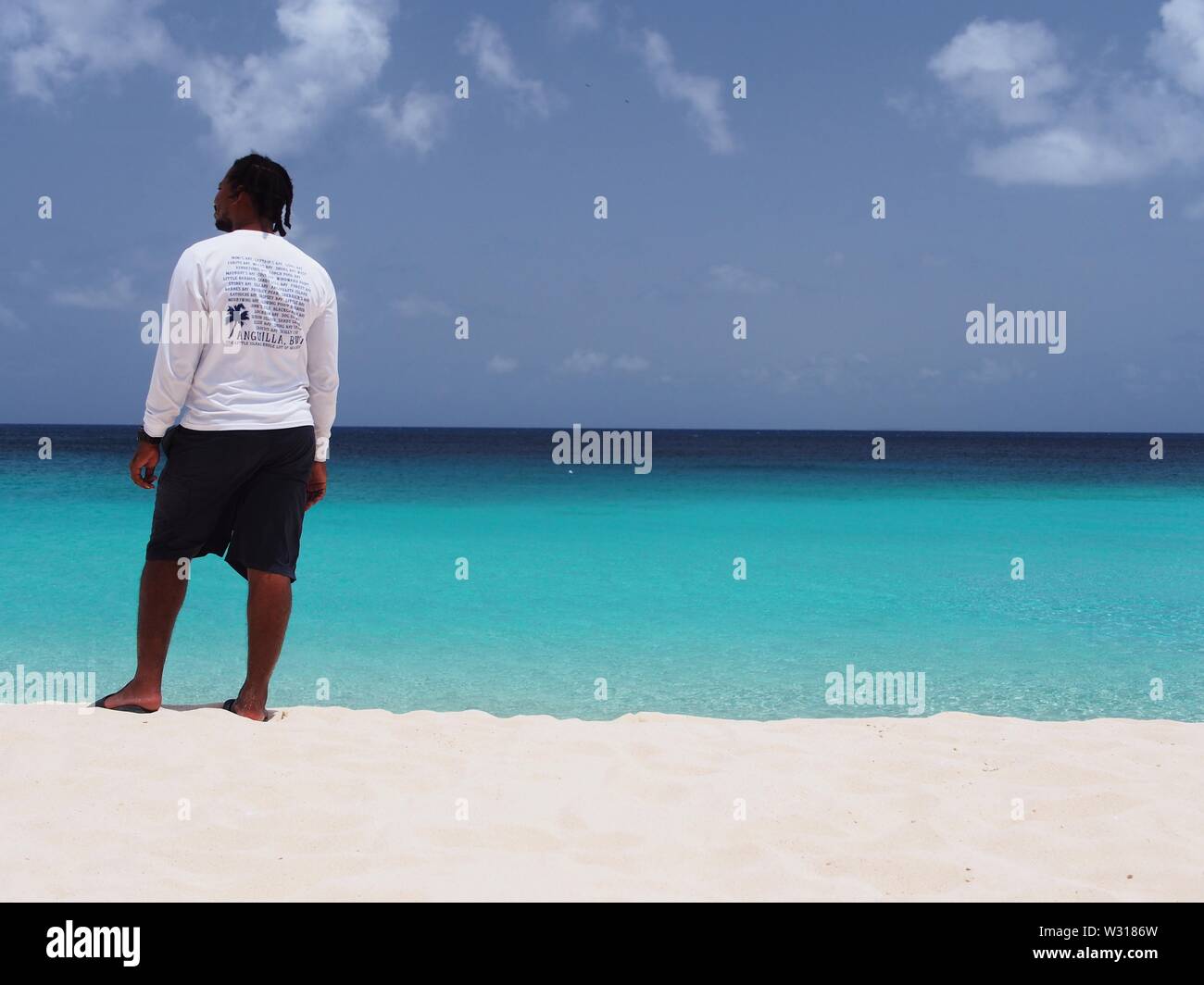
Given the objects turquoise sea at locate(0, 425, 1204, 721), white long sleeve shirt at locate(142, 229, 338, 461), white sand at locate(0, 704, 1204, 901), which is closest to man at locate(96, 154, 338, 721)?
white long sleeve shirt at locate(142, 229, 338, 461)

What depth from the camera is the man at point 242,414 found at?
3.19 meters

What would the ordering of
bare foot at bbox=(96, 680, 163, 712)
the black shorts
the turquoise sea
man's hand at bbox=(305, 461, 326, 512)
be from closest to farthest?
the black shorts → bare foot at bbox=(96, 680, 163, 712) → man's hand at bbox=(305, 461, 326, 512) → the turquoise sea

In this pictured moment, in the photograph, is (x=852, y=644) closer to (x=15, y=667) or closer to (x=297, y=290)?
(x=297, y=290)

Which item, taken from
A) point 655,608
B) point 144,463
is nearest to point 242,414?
point 144,463

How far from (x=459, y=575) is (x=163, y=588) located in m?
6.72

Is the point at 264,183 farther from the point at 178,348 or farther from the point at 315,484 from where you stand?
the point at 315,484

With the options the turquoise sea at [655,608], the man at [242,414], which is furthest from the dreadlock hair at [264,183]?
the turquoise sea at [655,608]

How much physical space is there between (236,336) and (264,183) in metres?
0.62

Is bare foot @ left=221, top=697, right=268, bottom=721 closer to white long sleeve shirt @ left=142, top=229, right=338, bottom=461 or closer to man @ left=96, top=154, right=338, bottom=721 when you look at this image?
man @ left=96, top=154, right=338, bottom=721

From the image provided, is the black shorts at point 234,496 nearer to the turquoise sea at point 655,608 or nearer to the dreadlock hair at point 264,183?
the dreadlock hair at point 264,183

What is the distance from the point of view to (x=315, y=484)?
3.62m

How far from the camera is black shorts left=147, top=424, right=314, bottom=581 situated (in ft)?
10.7

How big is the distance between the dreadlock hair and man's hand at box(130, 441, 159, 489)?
902mm
